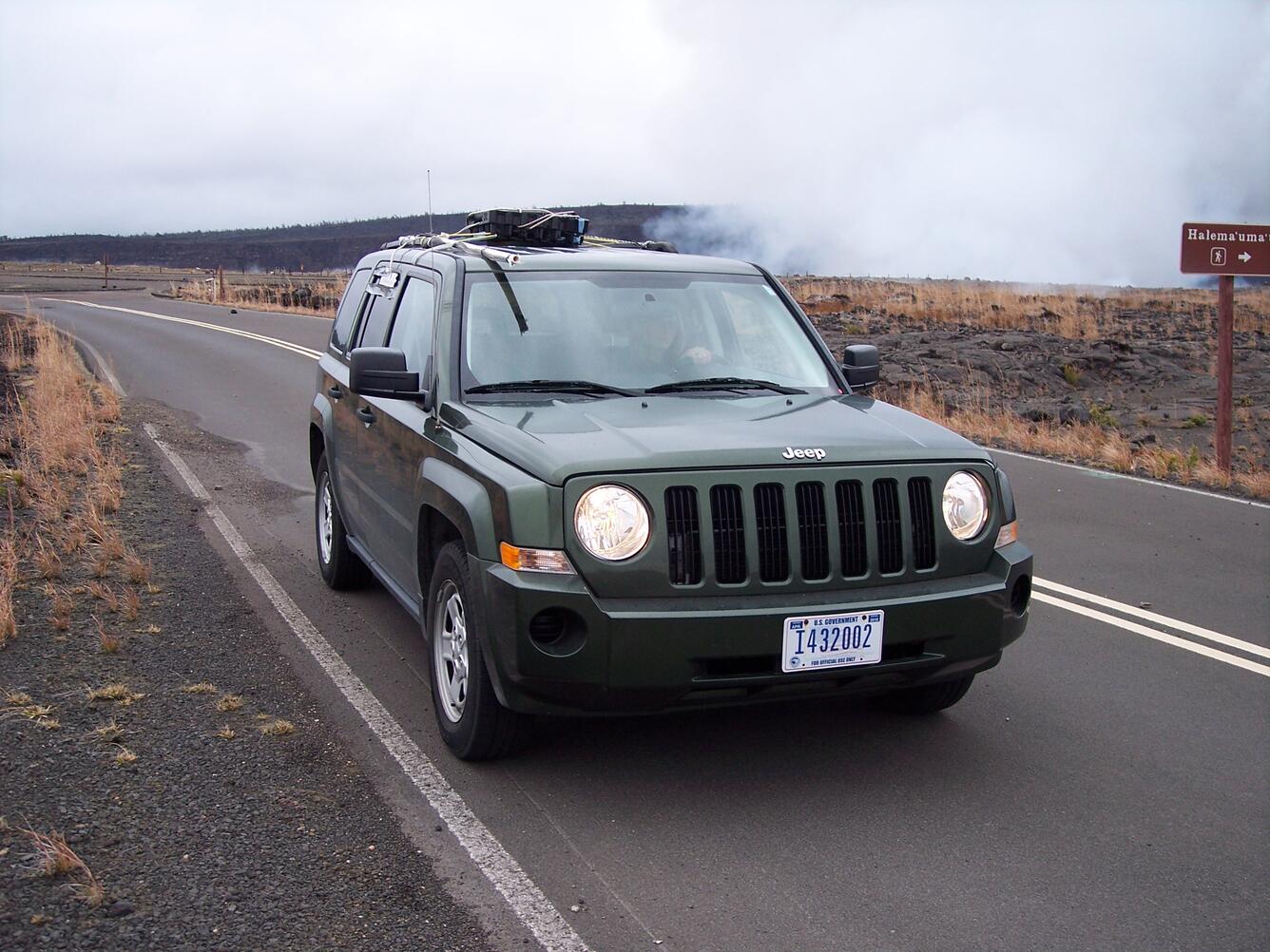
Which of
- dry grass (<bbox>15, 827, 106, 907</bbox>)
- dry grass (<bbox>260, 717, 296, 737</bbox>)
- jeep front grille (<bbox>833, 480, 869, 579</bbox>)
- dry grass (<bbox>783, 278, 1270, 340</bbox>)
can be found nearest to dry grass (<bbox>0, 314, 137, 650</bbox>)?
dry grass (<bbox>260, 717, 296, 737</bbox>)

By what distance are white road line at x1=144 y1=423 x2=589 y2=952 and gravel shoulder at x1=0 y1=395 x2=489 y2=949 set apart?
17 cm

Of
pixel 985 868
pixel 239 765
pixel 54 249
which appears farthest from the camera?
pixel 54 249

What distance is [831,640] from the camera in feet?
14.3

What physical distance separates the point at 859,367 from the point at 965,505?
61.2 inches

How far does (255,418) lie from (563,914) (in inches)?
491

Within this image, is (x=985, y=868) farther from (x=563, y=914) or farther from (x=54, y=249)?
(x=54, y=249)

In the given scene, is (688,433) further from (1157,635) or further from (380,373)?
(1157,635)

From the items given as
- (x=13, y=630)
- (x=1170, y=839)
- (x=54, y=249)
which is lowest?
(x=1170, y=839)

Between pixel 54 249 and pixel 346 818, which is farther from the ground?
pixel 54 249

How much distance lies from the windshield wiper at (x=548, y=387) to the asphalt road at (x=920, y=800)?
4.65 feet

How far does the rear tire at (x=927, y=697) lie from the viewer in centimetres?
525

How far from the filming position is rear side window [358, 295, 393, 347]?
671cm

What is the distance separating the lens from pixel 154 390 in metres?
17.9

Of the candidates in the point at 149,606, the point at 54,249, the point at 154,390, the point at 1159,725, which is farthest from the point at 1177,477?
the point at 54,249
